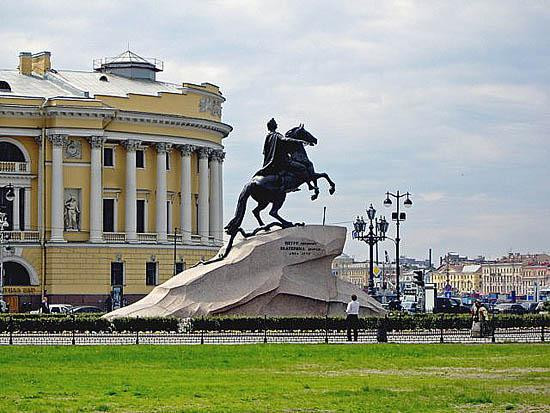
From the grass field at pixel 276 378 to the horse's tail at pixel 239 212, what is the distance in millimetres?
9311

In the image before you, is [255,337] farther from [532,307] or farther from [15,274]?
[532,307]

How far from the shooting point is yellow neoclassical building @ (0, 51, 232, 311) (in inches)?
3364

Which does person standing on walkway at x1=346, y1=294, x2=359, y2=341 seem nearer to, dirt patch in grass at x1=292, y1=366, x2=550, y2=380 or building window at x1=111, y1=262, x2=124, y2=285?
dirt patch in grass at x1=292, y1=366, x2=550, y2=380

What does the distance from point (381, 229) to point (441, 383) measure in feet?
149

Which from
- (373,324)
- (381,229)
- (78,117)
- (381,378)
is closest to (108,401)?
(381,378)

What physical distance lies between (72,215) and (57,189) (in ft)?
6.24

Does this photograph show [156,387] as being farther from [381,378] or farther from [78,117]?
[78,117]

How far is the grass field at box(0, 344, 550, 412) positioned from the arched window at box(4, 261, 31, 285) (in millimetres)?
52721

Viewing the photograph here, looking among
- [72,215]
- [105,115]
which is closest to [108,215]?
[72,215]

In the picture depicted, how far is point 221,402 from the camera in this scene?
20.7 meters

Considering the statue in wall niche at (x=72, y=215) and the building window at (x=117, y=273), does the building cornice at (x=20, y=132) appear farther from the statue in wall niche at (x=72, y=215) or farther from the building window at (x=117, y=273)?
the building window at (x=117, y=273)

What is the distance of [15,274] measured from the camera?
86.1 meters

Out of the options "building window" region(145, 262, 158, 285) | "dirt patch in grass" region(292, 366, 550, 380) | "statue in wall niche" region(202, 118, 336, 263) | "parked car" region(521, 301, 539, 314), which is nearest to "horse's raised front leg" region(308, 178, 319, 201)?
"statue in wall niche" region(202, 118, 336, 263)

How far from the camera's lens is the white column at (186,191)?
92.2 m
